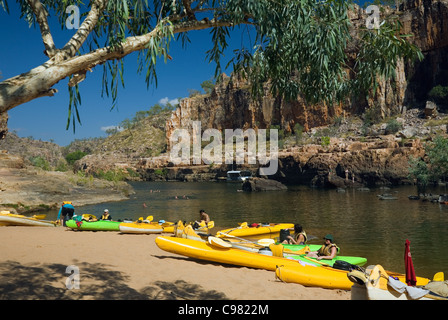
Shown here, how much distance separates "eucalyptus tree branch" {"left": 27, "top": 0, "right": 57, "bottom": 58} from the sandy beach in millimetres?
3550

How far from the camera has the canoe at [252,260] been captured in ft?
25.2

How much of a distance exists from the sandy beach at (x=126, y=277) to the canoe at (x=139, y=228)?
3.18 m

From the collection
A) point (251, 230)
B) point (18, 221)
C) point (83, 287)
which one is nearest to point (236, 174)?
point (251, 230)

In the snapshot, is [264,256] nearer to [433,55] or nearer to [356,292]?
[356,292]

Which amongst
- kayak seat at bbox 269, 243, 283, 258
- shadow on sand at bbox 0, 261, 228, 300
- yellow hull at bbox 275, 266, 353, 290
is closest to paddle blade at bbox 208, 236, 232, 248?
kayak seat at bbox 269, 243, 283, 258

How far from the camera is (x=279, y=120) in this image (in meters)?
89.0

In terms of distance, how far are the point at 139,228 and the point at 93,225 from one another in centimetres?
201

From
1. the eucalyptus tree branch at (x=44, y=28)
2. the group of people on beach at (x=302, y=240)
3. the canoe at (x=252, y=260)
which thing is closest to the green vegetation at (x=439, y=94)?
the group of people on beach at (x=302, y=240)

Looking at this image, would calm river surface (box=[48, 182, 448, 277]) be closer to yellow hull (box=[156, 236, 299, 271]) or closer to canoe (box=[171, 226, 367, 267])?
canoe (box=[171, 226, 367, 267])

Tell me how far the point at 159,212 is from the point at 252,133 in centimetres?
6536

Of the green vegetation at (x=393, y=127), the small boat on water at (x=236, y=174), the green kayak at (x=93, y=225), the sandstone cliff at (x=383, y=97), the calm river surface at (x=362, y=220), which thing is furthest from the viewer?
the sandstone cliff at (x=383, y=97)

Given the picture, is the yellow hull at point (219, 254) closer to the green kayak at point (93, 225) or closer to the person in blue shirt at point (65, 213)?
the green kayak at point (93, 225)
